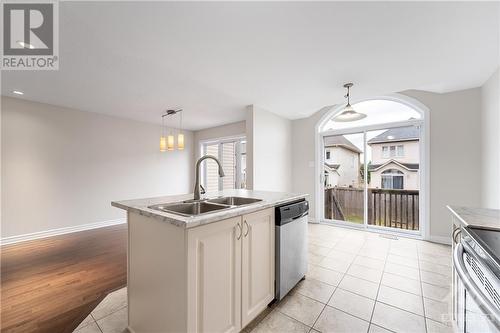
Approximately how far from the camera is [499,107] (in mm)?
2299

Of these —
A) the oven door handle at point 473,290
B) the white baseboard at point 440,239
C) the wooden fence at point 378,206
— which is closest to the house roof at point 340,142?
the wooden fence at point 378,206

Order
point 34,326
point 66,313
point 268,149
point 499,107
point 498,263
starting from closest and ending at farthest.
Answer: point 498,263 → point 34,326 → point 66,313 → point 499,107 → point 268,149

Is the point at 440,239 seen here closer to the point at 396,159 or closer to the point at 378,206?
the point at 378,206

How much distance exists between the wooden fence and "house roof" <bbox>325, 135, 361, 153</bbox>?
874 millimetres

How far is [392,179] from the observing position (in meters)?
3.74

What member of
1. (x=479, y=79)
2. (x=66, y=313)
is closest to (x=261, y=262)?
(x=66, y=313)

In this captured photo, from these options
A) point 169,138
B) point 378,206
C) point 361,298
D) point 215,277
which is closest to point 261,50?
point 215,277

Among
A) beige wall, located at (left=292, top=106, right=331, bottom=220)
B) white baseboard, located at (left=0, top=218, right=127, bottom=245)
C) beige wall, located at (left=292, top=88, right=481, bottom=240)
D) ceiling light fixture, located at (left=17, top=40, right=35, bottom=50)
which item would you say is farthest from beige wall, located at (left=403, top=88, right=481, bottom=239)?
white baseboard, located at (left=0, top=218, right=127, bottom=245)

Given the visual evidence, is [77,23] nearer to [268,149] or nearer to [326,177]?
[268,149]

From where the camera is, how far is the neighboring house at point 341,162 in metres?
4.17

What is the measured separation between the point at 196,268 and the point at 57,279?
228cm

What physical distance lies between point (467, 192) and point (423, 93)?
5.69ft

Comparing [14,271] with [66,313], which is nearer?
[66,313]

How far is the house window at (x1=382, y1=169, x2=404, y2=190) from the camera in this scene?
145 inches
